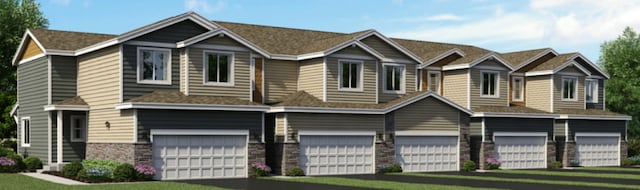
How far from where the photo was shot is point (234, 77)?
3831 centimetres

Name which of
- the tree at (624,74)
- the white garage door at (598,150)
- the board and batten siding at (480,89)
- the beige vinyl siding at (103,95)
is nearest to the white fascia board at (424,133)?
the board and batten siding at (480,89)

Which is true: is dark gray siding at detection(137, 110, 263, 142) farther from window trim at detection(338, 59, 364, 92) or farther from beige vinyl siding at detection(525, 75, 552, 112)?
beige vinyl siding at detection(525, 75, 552, 112)

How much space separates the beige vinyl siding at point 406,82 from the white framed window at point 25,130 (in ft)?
57.4

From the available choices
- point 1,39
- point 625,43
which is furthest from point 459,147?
point 625,43

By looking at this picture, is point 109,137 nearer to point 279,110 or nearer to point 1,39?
point 279,110

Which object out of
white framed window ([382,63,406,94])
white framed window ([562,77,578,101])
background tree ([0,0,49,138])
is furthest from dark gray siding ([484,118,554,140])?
background tree ([0,0,49,138])

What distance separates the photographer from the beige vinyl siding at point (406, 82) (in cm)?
4450

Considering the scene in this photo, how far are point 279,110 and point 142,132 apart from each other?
645 cm

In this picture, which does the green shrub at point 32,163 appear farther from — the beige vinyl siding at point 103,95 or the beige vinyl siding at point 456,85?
the beige vinyl siding at point 456,85

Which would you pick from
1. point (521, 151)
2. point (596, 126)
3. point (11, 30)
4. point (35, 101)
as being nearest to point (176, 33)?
point (35, 101)

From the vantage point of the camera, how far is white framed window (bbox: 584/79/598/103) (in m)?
55.3

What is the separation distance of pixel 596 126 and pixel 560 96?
2.83m

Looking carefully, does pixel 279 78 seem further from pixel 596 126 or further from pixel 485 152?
pixel 596 126

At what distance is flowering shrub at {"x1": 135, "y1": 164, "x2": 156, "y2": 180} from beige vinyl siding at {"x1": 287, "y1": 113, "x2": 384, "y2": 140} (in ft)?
21.9
